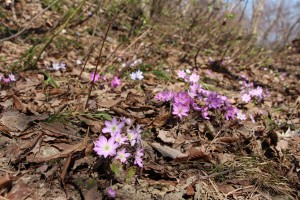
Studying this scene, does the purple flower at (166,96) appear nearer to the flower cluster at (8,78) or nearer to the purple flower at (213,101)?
the purple flower at (213,101)

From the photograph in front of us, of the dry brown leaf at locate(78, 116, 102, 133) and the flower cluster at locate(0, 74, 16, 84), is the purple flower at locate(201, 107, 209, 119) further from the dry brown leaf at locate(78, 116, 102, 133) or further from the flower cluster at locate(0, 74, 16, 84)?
the flower cluster at locate(0, 74, 16, 84)

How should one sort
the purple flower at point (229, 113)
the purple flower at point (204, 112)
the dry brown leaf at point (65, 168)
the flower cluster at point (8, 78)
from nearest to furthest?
1. the dry brown leaf at point (65, 168)
2. the purple flower at point (204, 112)
3. the purple flower at point (229, 113)
4. the flower cluster at point (8, 78)

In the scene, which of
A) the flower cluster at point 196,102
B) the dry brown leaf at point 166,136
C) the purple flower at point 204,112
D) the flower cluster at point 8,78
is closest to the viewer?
the dry brown leaf at point 166,136

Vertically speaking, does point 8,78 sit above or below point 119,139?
below

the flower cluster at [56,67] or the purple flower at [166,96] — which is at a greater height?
the purple flower at [166,96]

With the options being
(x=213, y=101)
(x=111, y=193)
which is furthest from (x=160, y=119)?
(x=111, y=193)

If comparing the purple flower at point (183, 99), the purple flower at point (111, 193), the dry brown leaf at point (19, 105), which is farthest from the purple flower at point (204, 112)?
the dry brown leaf at point (19, 105)

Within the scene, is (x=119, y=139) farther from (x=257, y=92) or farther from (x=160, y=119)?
(x=257, y=92)
